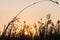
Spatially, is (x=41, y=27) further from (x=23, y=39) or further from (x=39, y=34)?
(x=23, y=39)

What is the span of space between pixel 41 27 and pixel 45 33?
5.46 feet

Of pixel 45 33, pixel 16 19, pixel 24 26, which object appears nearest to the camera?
pixel 16 19

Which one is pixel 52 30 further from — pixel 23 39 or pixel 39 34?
pixel 23 39

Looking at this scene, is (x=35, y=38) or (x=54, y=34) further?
(x=54, y=34)

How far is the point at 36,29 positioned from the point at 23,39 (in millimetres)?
2718

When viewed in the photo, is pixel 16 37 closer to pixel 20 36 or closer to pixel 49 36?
pixel 20 36

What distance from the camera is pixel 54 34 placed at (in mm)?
27797

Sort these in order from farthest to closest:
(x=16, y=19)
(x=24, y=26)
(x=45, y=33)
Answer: (x=45, y=33), (x=24, y=26), (x=16, y=19)

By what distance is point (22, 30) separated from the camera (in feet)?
83.5

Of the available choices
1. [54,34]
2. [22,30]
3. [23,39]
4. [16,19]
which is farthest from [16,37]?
[16,19]

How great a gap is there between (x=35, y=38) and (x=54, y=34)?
257 cm

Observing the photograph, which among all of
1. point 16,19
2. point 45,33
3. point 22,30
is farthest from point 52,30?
point 16,19

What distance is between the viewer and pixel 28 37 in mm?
26688

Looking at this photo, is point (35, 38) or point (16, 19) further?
point (35, 38)
